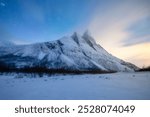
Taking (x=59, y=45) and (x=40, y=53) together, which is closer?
(x=40, y=53)

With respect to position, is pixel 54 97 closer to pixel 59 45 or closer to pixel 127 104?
pixel 127 104

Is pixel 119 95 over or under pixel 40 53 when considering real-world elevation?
under

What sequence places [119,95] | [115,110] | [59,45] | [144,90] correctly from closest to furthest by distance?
[115,110] → [119,95] → [144,90] → [59,45]

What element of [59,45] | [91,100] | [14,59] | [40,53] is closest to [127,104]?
[91,100]

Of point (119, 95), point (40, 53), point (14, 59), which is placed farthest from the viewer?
point (40, 53)

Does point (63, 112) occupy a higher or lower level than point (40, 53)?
lower

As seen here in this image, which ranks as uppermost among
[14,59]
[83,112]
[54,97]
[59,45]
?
[59,45]

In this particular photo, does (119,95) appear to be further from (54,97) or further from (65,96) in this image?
(54,97)

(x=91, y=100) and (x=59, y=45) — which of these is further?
(x=59, y=45)

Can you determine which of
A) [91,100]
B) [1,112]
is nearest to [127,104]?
[91,100]
